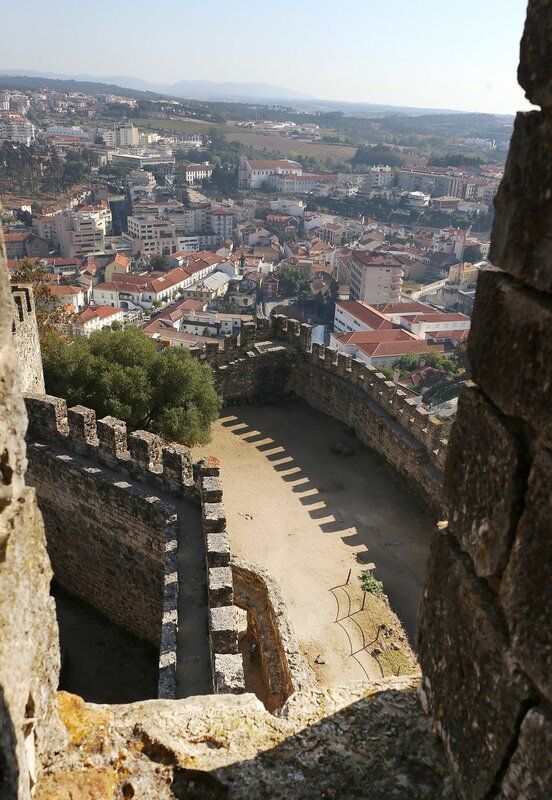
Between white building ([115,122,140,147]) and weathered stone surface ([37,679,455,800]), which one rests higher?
white building ([115,122,140,147])

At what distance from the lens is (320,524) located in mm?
10281

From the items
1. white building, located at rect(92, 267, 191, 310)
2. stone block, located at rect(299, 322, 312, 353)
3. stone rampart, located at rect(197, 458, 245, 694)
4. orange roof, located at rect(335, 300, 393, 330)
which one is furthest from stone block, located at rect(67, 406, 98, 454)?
white building, located at rect(92, 267, 191, 310)

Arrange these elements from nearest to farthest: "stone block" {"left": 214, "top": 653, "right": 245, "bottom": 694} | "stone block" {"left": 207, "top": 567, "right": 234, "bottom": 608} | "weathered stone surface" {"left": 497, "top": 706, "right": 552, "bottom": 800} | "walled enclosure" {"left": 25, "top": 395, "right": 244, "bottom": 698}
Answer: "weathered stone surface" {"left": 497, "top": 706, "right": 552, "bottom": 800} → "stone block" {"left": 214, "top": 653, "right": 245, "bottom": 694} → "stone block" {"left": 207, "top": 567, "right": 234, "bottom": 608} → "walled enclosure" {"left": 25, "top": 395, "right": 244, "bottom": 698}

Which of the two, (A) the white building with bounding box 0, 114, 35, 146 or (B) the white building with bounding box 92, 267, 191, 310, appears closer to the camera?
(B) the white building with bounding box 92, 267, 191, 310

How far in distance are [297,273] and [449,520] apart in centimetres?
7992

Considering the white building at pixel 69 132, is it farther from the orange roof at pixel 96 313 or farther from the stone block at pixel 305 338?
the stone block at pixel 305 338

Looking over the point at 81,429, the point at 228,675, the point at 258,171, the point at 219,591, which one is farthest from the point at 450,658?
the point at 258,171

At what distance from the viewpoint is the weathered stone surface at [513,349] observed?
5.79 feet

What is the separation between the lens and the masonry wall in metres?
1.76

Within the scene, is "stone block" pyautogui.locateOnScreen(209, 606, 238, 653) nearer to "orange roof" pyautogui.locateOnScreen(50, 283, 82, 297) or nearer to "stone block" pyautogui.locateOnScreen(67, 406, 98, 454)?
"stone block" pyautogui.locateOnScreen(67, 406, 98, 454)

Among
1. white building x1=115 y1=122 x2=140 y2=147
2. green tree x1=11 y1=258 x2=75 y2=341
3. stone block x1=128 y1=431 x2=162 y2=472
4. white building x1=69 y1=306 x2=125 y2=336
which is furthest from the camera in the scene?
white building x1=115 y1=122 x2=140 y2=147

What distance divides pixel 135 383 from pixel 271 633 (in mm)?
4901

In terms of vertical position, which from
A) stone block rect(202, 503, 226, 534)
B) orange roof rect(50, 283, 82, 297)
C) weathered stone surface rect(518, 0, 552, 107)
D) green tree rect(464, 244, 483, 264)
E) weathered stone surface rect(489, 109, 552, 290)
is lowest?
orange roof rect(50, 283, 82, 297)

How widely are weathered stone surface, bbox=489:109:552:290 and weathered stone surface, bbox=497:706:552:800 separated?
1.23 metres
